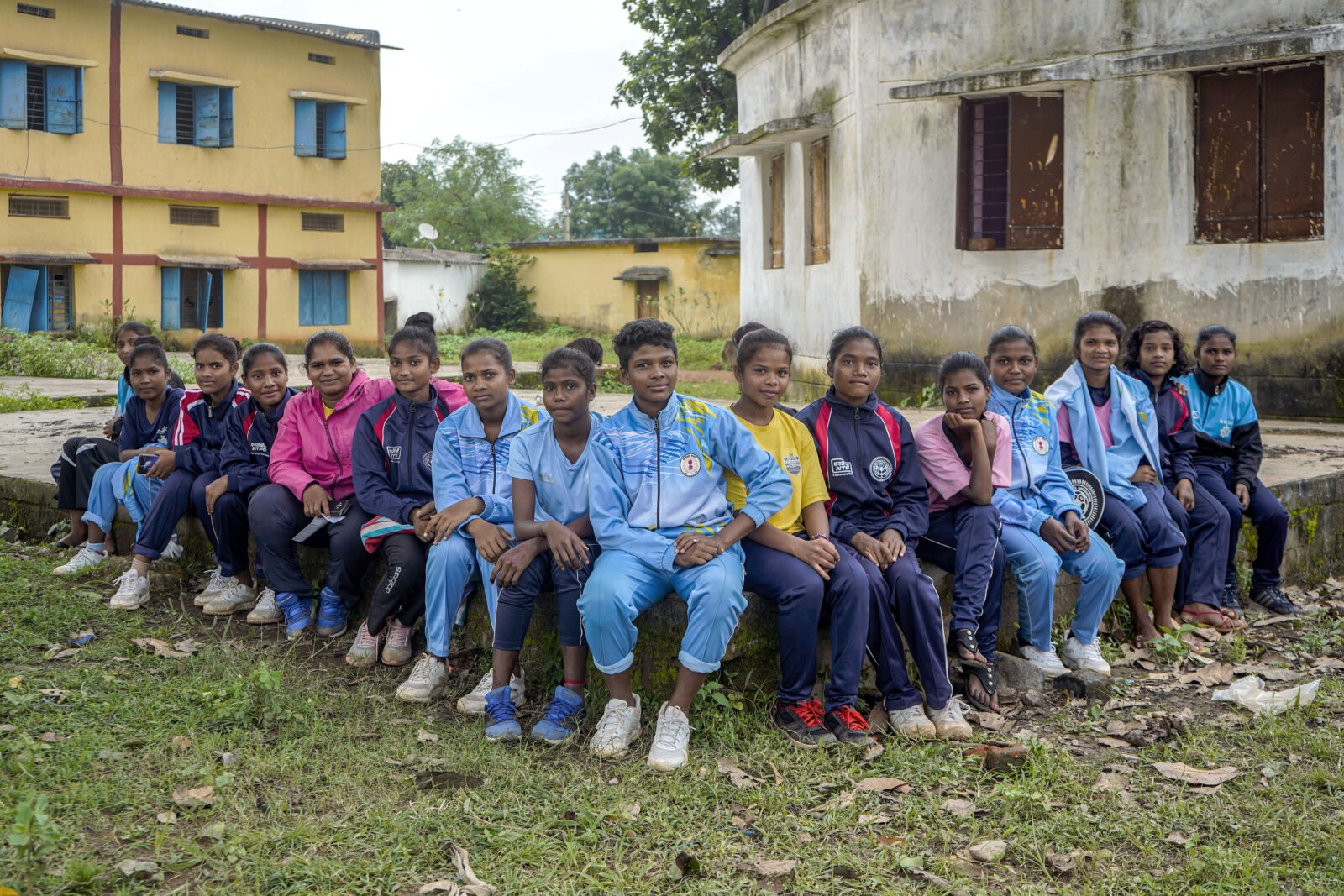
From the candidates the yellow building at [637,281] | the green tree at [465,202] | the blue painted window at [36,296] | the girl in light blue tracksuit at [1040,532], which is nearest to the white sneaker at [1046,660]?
the girl in light blue tracksuit at [1040,532]

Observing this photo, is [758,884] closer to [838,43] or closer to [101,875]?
[101,875]

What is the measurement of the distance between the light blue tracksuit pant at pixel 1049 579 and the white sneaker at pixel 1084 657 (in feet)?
Result: 0.09

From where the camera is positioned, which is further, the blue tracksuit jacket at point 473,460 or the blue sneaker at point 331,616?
the blue sneaker at point 331,616

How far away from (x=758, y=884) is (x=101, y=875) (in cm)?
157

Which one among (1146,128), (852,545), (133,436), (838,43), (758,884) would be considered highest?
(838,43)

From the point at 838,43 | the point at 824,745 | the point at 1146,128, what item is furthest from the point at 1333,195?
the point at 824,745

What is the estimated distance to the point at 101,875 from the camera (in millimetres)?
2791

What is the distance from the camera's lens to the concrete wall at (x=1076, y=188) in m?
9.56

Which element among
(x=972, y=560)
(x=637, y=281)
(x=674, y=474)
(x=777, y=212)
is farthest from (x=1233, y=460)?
(x=637, y=281)

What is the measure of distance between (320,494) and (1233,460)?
14.2 feet

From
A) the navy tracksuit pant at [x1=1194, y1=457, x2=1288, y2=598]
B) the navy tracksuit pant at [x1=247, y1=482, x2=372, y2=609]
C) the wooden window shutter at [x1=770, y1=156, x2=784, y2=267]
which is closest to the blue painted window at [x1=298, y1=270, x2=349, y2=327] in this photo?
the wooden window shutter at [x1=770, y1=156, x2=784, y2=267]

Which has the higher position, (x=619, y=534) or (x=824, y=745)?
(x=619, y=534)

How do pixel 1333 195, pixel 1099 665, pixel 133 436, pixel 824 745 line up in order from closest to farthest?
1. pixel 824 745
2. pixel 1099 665
3. pixel 133 436
4. pixel 1333 195

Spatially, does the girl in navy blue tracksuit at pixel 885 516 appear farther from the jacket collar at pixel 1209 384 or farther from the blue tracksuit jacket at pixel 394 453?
the jacket collar at pixel 1209 384
